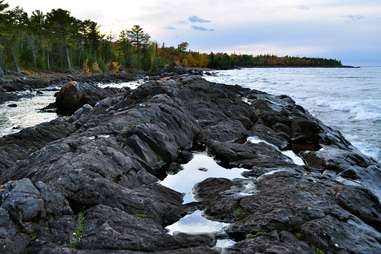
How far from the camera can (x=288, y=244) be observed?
30.9ft

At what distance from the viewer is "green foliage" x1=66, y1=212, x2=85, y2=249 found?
906 cm

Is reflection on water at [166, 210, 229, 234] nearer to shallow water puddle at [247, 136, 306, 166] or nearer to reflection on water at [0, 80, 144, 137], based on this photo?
shallow water puddle at [247, 136, 306, 166]

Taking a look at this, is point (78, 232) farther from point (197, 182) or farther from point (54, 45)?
point (54, 45)

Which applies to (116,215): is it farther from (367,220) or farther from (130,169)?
(367,220)

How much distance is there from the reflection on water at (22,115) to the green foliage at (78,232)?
21.0 m

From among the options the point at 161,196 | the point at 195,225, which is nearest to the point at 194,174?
the point at 161,196

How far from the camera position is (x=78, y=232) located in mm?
9523

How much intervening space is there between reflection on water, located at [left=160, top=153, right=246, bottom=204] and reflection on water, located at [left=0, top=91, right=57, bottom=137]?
1688 cm

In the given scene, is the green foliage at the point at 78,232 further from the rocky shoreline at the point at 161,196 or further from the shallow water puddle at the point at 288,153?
the shallow water puddle at the point at 288,153

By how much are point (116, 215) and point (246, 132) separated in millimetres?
14139

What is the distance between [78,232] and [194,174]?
23.9 ft

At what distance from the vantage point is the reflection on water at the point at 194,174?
14773 mm

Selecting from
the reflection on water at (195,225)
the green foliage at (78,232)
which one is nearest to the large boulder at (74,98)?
the reflection on water at (195,225)

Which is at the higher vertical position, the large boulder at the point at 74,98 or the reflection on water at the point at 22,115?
the large boulder at the point at 74,98
